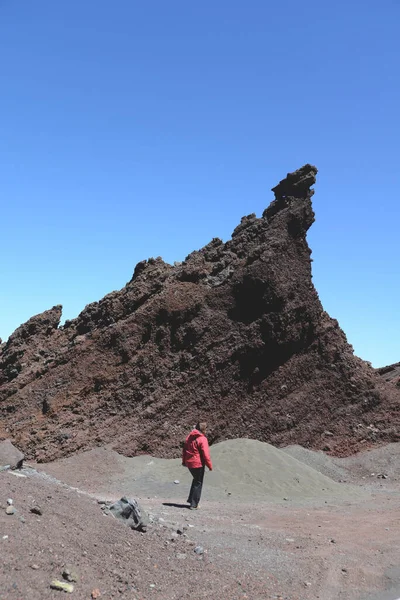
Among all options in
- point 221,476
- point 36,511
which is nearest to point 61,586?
point 36,511

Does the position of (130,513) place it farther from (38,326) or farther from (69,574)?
(38,326)

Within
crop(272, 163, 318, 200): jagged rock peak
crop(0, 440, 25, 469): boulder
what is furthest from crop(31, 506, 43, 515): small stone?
crop(272, 163, 318, 200): jagged rock peak

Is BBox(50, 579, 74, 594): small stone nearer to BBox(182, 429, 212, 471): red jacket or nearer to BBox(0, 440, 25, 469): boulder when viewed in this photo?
BBox(0, 440, 25, 469): boulder

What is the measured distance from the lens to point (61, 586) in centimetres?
534

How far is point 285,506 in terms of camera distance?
41.4 ft

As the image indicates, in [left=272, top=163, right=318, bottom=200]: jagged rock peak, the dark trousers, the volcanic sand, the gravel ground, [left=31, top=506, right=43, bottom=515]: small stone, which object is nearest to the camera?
the gravel ground

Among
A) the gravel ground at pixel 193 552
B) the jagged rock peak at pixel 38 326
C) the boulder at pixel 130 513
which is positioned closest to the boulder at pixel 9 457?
the gravel ground at pixel 193 552

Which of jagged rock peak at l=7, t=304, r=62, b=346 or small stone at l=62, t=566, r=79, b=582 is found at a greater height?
jagged rock peak at l=7, t=304, r=62, b=346

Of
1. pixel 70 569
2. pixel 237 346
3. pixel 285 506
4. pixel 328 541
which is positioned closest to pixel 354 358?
pixel 237 346

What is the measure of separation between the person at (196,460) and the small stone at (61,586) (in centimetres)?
610

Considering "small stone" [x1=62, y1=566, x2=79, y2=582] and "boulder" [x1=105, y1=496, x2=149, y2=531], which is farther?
"boulder" [x1=105, y1=496, x2=149, y2=531]

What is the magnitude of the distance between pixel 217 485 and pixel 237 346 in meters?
6.76

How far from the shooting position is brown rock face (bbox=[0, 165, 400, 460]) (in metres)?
18.2

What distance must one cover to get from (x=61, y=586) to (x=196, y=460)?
625cm
